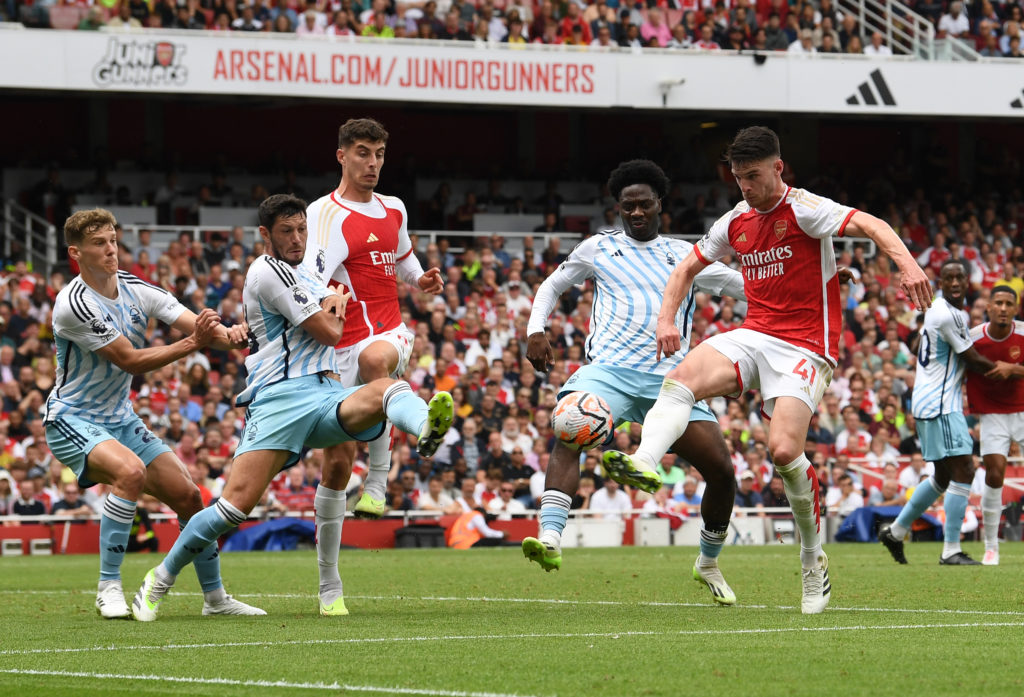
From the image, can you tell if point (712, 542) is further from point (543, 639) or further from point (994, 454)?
point (994, 454)

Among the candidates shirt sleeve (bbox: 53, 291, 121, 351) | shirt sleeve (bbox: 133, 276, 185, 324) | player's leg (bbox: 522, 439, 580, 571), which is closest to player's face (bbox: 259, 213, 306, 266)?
shirt sleeve (bbox: 133, 276, 185, 324)

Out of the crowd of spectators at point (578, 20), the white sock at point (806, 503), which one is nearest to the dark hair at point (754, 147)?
the white sock at point (806, 503)

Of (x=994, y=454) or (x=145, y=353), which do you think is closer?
(x=145, y=353)

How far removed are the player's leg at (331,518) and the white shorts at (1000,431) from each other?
7.28 metres

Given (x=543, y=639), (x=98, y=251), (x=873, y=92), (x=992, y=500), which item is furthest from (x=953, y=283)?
(x=873, y=92)

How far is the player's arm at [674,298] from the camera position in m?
8.62

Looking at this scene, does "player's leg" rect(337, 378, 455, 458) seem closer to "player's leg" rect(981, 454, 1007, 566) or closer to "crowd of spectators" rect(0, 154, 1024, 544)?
"player's leg" rect(981, 454, 1007, 566)

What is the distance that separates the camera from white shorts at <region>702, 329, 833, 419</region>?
28.7 feet

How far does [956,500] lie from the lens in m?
14.4

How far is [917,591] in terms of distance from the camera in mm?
10805

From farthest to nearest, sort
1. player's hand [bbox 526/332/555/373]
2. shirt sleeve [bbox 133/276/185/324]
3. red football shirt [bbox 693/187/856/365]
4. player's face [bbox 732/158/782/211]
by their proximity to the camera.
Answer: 1. shirt sleeve [bbox 133/276/185/324]
2. player's hand [bbox 526/332/555/373]
3. red football shirt [bbox 693/187/856/365]
4. player's face [bbox 732/158/782/211]

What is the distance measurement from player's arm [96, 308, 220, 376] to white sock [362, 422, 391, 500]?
1.29 m

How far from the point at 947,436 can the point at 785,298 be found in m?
5.89

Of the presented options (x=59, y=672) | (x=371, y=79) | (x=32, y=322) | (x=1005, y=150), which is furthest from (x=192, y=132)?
(x=59, y=672)
